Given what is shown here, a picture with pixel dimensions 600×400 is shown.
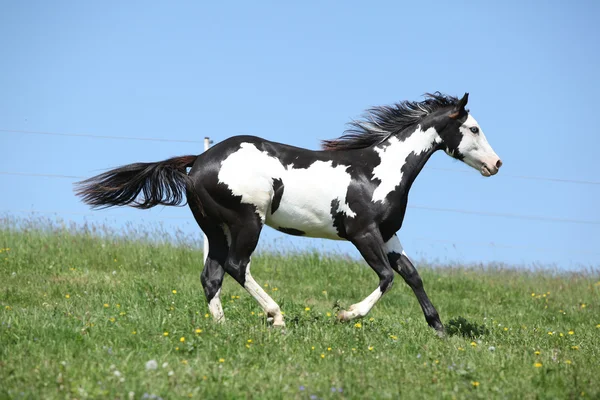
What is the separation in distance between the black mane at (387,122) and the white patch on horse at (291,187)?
2.20 feet

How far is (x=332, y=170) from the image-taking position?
7.52 m

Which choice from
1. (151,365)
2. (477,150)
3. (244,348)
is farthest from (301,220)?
(151,365)

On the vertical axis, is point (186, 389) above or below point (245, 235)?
below

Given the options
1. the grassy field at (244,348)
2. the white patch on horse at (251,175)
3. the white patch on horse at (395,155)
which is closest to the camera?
the grassy field at (244,348)

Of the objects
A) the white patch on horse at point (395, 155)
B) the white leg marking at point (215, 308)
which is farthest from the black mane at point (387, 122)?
the white leg marking at point (215, 308)

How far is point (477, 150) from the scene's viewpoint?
7.98 meters

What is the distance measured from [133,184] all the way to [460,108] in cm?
350

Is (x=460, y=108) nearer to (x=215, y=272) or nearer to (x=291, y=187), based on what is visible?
(x=291, y=187)

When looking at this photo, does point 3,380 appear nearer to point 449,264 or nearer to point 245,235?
point 245,235

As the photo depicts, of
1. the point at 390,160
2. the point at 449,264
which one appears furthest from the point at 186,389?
the point at 449,264

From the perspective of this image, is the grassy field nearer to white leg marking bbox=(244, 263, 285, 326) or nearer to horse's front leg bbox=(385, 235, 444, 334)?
white leg marking bbox=(244, 263, 285, 326)

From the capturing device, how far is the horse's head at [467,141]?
795 cm

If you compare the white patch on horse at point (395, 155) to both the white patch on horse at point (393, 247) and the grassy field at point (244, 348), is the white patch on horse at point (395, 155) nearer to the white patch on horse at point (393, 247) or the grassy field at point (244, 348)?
the white patch on horse at point (393, 247)

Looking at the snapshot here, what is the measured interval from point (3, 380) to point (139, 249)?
7.79 meters
